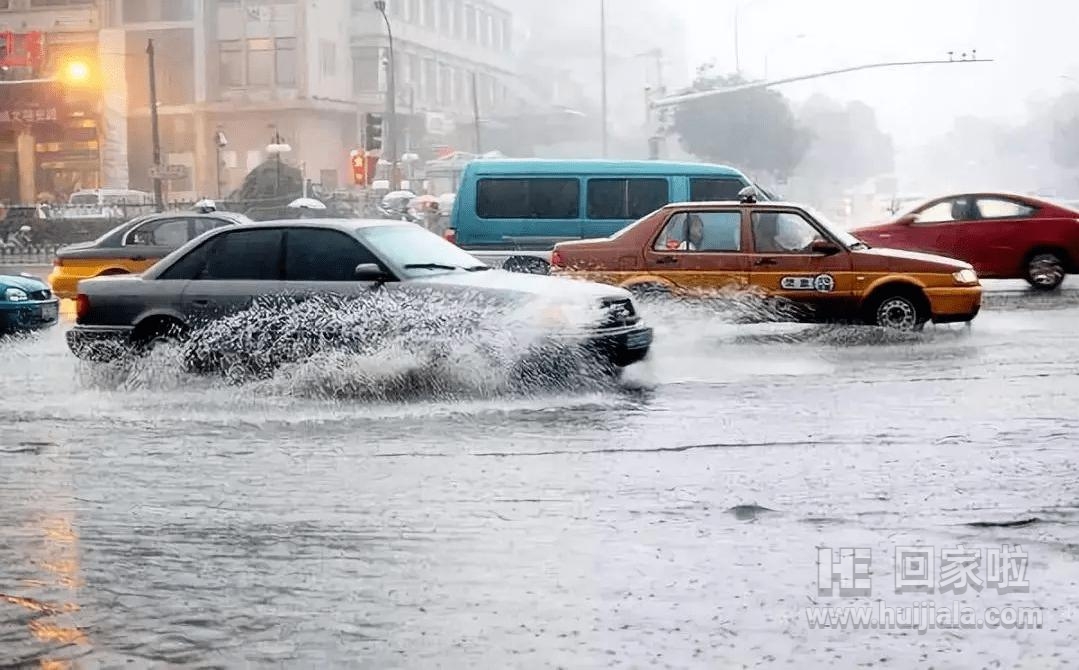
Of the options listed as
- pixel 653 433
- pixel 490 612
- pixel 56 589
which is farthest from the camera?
pixel 653 433

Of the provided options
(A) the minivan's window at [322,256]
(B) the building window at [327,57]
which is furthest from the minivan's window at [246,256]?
(B) the building window at [327,57]

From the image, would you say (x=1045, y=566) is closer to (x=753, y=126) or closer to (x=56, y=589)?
(x=56, y=589)

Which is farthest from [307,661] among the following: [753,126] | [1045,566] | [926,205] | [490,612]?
[753,126]

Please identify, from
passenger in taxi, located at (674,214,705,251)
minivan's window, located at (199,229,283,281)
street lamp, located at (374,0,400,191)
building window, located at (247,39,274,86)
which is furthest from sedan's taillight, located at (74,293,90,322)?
building window, located at (247,39,274,86)

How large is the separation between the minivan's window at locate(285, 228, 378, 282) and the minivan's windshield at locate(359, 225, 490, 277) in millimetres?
137

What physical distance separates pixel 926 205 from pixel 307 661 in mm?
17724

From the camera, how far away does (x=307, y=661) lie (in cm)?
480

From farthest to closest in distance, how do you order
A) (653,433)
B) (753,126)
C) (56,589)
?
(753,126), (653,433), (56,589)

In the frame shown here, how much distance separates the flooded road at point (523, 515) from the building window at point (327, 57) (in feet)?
174

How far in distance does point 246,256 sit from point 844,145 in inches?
5024

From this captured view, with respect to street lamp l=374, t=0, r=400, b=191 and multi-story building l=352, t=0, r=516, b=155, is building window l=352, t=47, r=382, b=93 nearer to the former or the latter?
multi-story building l=352, t=0, r=516, b=155

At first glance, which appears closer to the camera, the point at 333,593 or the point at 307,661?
the point at 307,661

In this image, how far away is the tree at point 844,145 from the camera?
130000 mm

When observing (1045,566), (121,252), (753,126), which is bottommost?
(1045,566)
